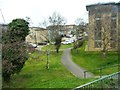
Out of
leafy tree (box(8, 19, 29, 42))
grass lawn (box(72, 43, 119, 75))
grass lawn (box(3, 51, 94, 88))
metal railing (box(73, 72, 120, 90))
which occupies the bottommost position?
grass lawn (box(72, 43, 119, 75))

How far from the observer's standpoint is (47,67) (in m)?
25.2

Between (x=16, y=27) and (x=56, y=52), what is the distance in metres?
19.0

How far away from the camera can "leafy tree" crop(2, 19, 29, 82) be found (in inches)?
635

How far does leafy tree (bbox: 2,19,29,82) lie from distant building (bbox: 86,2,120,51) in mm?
15242

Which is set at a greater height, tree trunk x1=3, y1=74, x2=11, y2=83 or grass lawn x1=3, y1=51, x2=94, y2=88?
tree trunk x1=3, y1=74, x2=11, y2=83

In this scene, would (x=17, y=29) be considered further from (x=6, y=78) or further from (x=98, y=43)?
(x=98, y=43)

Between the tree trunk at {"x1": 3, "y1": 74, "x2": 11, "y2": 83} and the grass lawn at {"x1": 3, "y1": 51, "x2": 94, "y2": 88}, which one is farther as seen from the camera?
the tree trunk at {"x1": 3, "y1": 74, "x2": 11, "y2": 83}

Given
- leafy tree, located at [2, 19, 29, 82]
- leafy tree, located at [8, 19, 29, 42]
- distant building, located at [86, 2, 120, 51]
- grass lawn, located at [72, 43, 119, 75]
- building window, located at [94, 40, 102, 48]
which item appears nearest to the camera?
leafy tree, located at [2, 19, 29, 82]

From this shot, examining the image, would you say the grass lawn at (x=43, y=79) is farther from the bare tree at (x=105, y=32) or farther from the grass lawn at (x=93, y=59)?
the bare tree at (x=105, y=32)

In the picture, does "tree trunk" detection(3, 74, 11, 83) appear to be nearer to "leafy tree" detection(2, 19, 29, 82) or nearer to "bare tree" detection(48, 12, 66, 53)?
"leafy tree" detection(2, 19, 29, 82)

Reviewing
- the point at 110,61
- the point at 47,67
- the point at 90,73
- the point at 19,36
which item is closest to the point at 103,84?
the point at 19,36

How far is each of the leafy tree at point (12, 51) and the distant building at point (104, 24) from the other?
600 inches

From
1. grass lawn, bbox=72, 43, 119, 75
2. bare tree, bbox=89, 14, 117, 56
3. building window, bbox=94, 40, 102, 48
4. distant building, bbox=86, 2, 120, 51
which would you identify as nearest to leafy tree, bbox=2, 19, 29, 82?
grass lawn, bbox=72, 43, 119, 75

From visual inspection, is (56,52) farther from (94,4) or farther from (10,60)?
(10,60)
